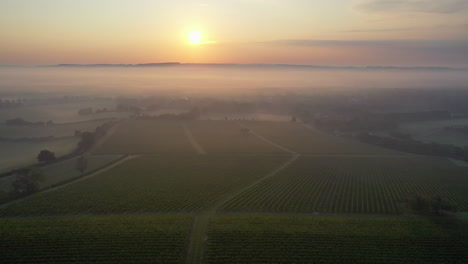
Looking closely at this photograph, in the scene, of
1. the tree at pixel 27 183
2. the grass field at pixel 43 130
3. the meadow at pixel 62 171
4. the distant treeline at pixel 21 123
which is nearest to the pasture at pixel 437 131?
the meadow at pixel 62 171

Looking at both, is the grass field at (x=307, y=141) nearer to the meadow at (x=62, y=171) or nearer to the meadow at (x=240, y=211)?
the meadow at (x=240, y=211)

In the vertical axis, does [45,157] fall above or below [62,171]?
above

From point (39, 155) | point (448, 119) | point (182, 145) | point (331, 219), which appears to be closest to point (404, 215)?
point (331, 219)

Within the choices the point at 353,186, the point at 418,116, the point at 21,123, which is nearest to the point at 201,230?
the point at 353,186

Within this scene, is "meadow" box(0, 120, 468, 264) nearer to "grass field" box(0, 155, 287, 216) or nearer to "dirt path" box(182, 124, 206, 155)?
"grass field" box(0, 155, 287, 216)

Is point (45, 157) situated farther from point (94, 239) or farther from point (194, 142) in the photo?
point (94, 239)

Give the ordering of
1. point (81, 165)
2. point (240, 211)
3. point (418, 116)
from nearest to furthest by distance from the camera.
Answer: point (240, 211), point (81, 165), point (418, 116)

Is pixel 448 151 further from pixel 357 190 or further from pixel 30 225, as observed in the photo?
pixel 30 225
